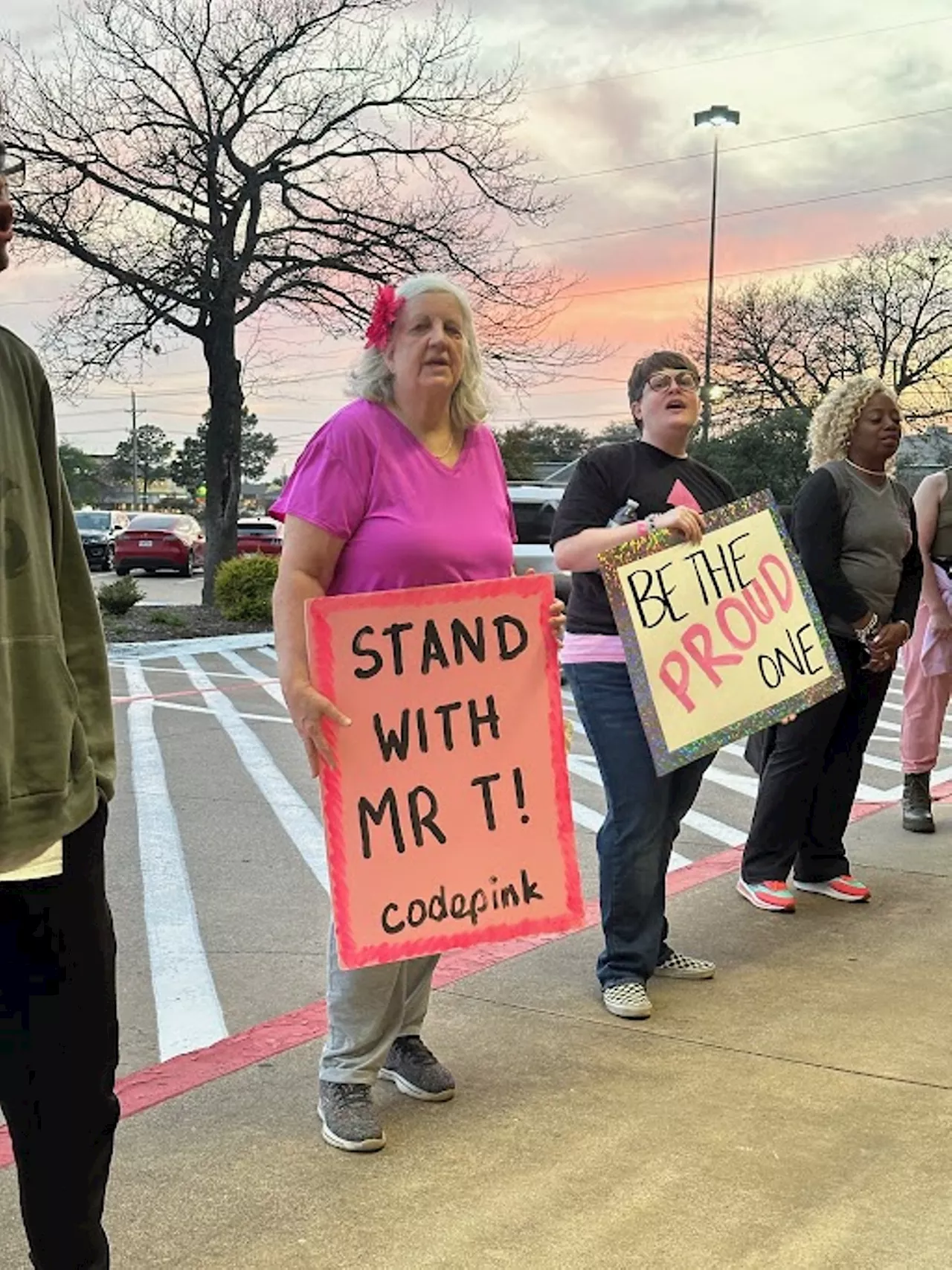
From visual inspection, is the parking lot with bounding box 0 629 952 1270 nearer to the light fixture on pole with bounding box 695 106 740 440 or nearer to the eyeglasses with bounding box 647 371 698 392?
the eyeglasses with bounding box 647 371 698 392

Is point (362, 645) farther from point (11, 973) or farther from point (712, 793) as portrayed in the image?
point (712, 793)

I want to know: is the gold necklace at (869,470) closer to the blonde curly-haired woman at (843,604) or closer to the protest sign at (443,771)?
the blonde curly-haired woman at (843,604)

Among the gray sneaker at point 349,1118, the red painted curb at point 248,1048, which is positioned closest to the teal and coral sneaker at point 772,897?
the red painted curb at point 248,1048

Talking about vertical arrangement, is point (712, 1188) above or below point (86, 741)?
below

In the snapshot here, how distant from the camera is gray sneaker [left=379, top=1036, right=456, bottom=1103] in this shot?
3570 mm

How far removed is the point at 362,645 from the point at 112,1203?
1327 mm

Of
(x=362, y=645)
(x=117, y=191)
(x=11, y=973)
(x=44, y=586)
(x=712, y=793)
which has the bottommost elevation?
(x=712, y=793)

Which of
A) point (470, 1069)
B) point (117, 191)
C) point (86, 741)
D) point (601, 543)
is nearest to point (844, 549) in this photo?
point (601, 543)

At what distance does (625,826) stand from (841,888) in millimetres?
1577

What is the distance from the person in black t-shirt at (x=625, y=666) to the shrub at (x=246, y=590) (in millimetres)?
15058

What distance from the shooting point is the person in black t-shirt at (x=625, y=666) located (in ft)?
13.9

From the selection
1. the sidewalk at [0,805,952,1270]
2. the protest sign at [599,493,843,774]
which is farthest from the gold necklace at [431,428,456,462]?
the sidewalk at [0,805,952,1270]

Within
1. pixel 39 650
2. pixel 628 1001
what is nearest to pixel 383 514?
pixel 39 650

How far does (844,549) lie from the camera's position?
5.25 m
